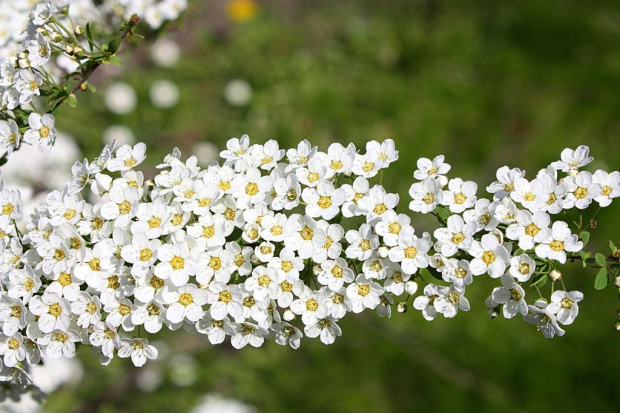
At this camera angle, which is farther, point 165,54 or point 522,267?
point 165,54

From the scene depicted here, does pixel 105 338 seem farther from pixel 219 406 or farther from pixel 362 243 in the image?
pixel 219 406

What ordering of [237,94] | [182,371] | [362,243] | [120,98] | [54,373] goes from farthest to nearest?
[237,94] < [120,98] < [182,371] < [54,373] < [362,243]

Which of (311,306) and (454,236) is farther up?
(454,236)

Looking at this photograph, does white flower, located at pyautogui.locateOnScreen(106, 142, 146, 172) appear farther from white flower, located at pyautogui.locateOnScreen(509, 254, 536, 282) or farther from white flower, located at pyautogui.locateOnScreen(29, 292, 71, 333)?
white flower, located at pyautogui.locateOnScreen(509, 254, 536, 282)

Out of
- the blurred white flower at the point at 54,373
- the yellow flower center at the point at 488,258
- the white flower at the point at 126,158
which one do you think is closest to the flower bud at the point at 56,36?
the white flower at the point at 126,158

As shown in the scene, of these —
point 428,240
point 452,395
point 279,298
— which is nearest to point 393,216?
point 428,240

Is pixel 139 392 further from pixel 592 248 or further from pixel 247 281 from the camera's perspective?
pixel 592 248

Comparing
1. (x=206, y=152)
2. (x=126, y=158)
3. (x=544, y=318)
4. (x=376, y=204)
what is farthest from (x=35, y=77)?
(x=206, y=152)
